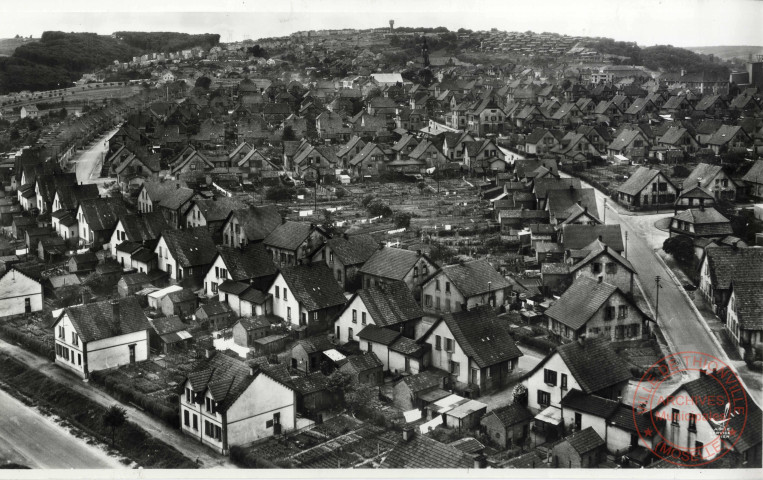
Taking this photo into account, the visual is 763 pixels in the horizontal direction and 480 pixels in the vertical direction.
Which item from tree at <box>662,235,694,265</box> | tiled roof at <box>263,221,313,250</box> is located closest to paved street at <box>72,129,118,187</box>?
tiled roof at <box>263,221,313,250</box>

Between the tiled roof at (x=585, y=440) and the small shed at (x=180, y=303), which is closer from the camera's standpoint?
the tiled roof at (x=585, y=440)

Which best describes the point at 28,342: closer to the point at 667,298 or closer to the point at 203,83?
the point at 667,298

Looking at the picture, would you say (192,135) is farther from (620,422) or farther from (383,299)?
(620,422)

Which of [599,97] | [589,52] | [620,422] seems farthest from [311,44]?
[620,422]

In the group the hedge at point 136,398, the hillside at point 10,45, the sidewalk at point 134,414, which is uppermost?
the hillside at point 10,45

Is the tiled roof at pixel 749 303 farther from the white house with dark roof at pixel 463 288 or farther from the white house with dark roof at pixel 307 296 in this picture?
the white house with dark roof at pixel 307 296

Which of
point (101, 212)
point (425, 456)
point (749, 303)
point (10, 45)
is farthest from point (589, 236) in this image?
point (10, 45)

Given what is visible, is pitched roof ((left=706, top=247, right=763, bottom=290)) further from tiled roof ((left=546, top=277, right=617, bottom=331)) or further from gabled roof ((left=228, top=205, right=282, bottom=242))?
gabled roof ((left=228, top=205, right=282, bottom=242))

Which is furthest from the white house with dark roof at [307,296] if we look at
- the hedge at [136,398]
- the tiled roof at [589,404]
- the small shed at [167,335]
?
the tiled roof at [589,404]
